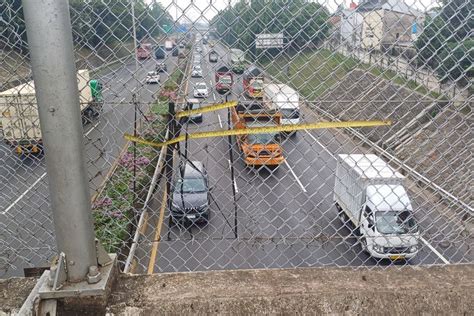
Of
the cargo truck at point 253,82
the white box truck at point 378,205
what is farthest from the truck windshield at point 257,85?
the white box truck at point 378,205

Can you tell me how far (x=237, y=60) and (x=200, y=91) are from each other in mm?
229

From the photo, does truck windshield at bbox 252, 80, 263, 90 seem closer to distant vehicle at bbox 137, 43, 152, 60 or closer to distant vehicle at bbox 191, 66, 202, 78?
distant vehicle at bbox 191, 66, 202, 78

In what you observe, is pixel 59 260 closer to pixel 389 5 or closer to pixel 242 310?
pixel 242 310

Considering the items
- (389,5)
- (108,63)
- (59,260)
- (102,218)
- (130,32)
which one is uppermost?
(389,5)

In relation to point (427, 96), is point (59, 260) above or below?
below

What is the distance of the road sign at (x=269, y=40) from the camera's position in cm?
177

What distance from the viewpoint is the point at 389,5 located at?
5.66ft

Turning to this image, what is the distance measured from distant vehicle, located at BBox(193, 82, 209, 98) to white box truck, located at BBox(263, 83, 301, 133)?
11.6 inches

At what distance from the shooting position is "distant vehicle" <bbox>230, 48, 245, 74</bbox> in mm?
1753

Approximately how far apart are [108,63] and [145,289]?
99 cm

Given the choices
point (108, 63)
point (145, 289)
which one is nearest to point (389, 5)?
point (108, 63)

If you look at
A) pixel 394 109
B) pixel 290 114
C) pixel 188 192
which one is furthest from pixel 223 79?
pixel 188 192

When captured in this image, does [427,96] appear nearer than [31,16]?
No

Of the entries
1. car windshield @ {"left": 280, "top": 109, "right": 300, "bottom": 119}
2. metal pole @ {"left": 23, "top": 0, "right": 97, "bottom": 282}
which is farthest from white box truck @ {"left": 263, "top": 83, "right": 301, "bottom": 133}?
metal pole @ {"left": 23, "top": 0, "right": 97, "bottom": 282}
